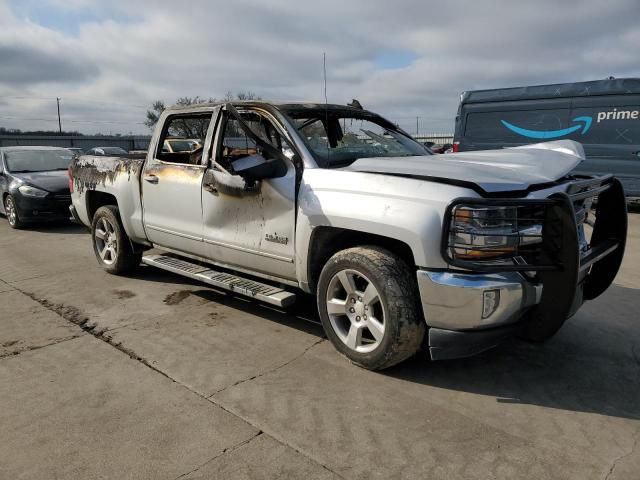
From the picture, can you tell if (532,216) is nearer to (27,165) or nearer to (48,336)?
(48,336)

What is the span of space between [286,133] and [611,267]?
257 centimetres

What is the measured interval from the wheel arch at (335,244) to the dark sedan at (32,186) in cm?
734

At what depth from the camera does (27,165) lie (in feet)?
33.5

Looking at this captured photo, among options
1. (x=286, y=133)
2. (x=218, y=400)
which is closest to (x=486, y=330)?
(x=218, y=400)

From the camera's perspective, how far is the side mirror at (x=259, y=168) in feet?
12.0

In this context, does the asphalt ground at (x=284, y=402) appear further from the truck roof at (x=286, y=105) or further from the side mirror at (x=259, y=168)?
the truck roof at (x=286, y=105)

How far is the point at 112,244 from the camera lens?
231 inches

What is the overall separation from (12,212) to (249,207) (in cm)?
762

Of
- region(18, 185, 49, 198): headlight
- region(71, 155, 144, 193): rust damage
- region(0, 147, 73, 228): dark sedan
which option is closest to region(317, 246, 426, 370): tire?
region(71, 155, 144, 193): rust damage

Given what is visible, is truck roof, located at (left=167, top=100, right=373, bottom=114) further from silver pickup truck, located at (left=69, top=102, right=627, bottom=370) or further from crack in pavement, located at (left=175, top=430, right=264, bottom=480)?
crack in pavement, located at (left=175, top=430, right=264, bottom=480)

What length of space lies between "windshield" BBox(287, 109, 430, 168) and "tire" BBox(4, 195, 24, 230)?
748 centimetres

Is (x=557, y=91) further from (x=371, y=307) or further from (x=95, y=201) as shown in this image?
(x=371, y=307)

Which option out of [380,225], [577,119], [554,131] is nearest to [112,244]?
[380,225]

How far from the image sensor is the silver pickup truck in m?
2.88
